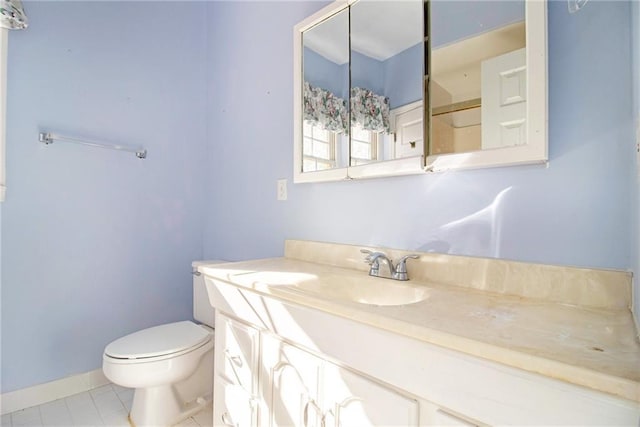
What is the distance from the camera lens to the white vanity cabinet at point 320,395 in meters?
0.70

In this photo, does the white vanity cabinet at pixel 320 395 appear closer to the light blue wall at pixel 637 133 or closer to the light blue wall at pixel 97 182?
the light blue wall at pixel 637 133

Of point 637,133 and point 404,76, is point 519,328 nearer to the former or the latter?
point 637,133

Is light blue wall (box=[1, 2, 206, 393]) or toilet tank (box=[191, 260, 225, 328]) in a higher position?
light blue wall (box=[1, 2, 206, 393])

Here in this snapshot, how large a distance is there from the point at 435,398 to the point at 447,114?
833mm

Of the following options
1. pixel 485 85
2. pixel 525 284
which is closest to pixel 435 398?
pixel 525 284

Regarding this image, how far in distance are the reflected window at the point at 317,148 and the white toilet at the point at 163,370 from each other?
1.00 metres

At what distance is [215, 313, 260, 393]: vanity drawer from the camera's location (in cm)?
108

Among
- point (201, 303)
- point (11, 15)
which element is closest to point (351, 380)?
point (201, 303)

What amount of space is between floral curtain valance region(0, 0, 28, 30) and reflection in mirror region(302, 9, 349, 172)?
1.27 meters

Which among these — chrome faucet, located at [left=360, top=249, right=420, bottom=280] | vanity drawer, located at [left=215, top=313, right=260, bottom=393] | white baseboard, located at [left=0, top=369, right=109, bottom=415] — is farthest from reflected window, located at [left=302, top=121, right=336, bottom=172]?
white baseboard, located at [left=0, top=369, right=109, bottom=415]

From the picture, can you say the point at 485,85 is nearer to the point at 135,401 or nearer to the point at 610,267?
the point at 610,267

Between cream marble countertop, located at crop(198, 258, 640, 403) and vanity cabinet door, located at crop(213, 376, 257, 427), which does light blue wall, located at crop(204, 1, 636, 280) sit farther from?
vanity cabinet door, located at crop(213, 376, 257, 427)

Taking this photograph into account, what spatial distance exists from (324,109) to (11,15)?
1.44 meters

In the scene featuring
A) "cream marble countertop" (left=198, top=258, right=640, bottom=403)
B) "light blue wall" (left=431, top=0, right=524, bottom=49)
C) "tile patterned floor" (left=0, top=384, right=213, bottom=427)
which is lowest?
"tile patterned floor" (left=0, top=384, right=213, bottom=427)
